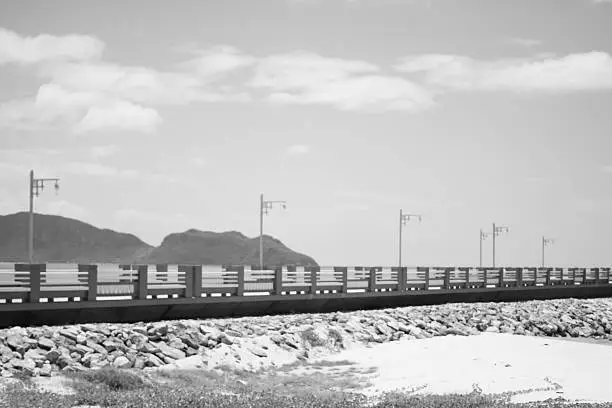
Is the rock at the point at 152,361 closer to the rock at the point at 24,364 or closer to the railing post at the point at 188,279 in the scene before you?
the rock at the point at 24,364

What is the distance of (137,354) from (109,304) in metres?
4.24

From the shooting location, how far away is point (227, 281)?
122ft

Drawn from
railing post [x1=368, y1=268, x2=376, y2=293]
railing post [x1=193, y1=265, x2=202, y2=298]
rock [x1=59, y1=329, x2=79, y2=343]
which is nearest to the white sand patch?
railing post [x1=193, y1=265, x2=202, y2=298]

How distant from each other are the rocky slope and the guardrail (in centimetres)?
213

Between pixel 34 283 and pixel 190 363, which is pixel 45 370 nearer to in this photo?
pixel 190 363

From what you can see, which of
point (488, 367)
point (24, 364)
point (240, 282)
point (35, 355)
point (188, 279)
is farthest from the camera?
point (240, 282)

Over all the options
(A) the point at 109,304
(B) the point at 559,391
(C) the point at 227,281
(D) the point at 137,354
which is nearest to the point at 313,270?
(C) the point at 227,281

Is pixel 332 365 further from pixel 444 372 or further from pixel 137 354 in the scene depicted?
pixel 137 354

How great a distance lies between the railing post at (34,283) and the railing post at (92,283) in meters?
1.89

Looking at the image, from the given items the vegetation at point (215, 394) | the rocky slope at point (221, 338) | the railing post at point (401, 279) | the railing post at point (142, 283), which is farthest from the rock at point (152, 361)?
the railing post at point (401, 279)

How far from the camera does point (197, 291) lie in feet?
114

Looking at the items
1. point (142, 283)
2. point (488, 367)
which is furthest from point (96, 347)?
point (488, 367)

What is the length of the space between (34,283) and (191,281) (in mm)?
6998

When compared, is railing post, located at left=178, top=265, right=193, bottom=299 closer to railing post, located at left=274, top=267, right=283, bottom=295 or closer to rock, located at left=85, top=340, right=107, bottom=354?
railing post, located at left=274, top=267, right=283, bottom=295
